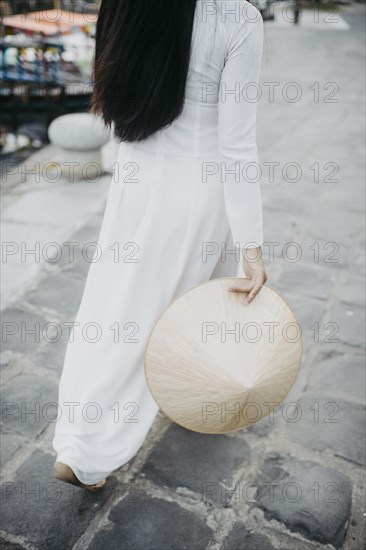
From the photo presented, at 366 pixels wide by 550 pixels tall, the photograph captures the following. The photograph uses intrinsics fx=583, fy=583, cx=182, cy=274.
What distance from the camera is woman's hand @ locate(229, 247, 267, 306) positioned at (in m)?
1.80

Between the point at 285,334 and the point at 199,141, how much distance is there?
0.64 metres

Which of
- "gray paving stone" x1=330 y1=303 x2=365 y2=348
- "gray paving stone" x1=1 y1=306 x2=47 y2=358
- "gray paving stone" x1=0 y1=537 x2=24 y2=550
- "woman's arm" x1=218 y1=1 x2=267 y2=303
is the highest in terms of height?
"woman's arm" x1=218 y1=1 x2=267 y2=303

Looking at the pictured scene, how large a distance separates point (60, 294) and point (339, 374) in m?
1.61

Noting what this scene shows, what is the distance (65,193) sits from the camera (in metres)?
4.75

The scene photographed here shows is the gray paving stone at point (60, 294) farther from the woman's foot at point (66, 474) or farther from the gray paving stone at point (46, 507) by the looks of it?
the woman's foot at point (66, 474)

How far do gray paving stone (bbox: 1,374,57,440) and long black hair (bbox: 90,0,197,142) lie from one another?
4.37 feet

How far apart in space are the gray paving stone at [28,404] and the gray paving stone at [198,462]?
51 cm

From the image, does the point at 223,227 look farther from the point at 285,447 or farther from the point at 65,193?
the point at 65,193

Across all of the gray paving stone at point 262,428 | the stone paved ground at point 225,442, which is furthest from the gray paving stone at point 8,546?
the gray paving stone at point 262,428

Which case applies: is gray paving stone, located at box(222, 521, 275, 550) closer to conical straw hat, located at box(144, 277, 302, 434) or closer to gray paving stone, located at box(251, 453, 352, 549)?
gray paving stone, located at box(251, 453, 352, 549)

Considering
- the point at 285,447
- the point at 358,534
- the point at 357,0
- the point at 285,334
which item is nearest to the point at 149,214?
the point at 285,334

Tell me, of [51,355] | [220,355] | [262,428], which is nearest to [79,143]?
[51,355]

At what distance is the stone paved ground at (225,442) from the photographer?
6.62 ft

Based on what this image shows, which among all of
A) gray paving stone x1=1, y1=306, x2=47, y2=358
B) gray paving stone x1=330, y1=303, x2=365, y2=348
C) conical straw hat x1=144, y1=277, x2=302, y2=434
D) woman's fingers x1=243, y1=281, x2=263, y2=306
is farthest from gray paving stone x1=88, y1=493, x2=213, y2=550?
gray paving stone x1=330, y1=303, x2=365, y2=348
